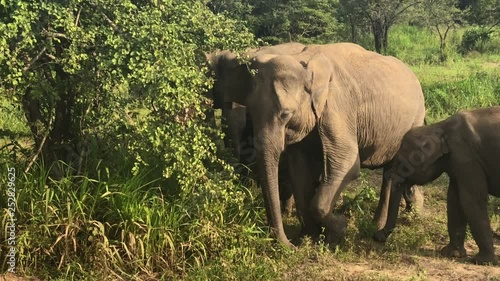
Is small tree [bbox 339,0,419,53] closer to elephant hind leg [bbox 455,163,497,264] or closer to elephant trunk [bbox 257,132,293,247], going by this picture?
elephant hind leg [bbox 455,163,497,264]

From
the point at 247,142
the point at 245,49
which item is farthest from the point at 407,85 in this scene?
the point at 245,49

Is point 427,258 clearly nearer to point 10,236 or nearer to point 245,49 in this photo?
point 245,49

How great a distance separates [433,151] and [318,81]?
1.31m

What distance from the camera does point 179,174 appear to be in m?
5.32

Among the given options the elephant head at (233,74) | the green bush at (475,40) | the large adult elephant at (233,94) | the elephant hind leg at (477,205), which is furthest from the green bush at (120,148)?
the green bush at (475,40)

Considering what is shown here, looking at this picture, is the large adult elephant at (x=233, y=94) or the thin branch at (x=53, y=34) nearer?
the thin branch at (x=53, y=34)

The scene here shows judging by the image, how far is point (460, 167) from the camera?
592 centimetres

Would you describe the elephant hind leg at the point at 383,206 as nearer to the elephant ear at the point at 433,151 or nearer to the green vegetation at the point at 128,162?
the green vegetation at the point at 128,162

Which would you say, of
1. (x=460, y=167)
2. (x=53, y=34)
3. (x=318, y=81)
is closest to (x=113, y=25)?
(x=53, y=34)

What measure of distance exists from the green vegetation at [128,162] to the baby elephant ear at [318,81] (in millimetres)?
680

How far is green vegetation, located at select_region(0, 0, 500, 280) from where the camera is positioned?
4918mm

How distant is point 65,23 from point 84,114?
1306mm

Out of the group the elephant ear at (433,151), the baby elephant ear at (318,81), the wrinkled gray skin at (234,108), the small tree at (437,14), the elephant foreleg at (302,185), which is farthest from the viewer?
the small tree at (437,14)

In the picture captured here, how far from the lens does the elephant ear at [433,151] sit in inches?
239
